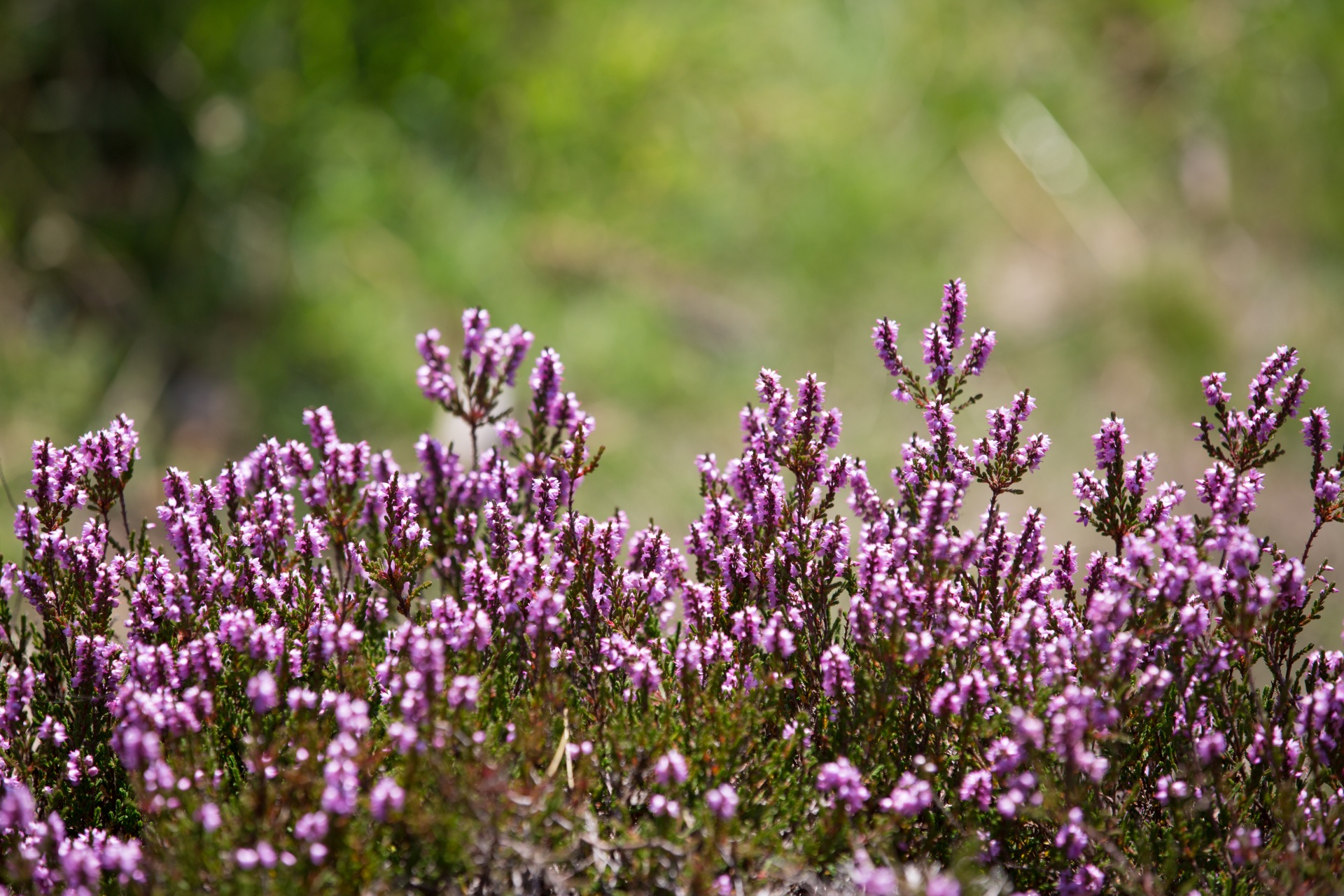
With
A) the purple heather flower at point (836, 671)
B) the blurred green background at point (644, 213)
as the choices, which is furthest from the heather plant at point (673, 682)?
the blurred green background at point (644, 213)

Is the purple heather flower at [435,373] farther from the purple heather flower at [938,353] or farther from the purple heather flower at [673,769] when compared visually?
the purple heather flower at [938,353]

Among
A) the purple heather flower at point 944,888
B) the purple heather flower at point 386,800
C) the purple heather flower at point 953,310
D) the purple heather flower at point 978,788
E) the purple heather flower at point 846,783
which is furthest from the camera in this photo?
the purple heather flower at point 953,310

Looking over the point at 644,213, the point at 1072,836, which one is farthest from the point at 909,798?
the point at 644,213

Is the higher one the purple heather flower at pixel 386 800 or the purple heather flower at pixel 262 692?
the purple heather flower at pixel 262 692

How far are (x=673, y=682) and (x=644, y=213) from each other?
6.13 meters

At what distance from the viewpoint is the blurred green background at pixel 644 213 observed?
24.5 ft

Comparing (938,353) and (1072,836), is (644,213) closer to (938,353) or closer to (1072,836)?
(938,353)

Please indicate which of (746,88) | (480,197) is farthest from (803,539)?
(746,88)

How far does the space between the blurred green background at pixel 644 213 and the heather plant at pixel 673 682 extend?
398 cm

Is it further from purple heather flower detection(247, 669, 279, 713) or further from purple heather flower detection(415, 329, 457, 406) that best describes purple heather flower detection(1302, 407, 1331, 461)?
purple heather flower detection(247, 669, 279, 713)

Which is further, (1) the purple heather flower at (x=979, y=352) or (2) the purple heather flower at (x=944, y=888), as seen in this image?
(1) the purple heather flower at (x=979, y=352)

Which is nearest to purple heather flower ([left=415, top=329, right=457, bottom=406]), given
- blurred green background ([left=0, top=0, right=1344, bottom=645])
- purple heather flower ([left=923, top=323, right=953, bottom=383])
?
purple heather flower ([left=923, top=323, right=953, bottom=383])

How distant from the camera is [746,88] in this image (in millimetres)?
9258

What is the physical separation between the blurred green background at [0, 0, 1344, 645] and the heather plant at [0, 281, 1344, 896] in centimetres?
398
